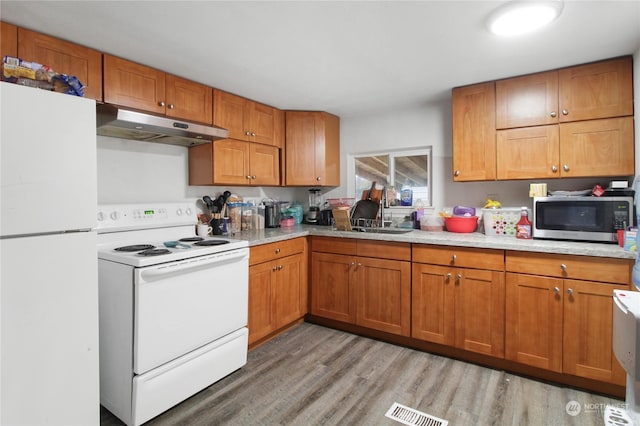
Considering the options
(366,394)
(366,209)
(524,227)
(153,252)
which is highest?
(366,209)

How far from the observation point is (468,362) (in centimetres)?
240

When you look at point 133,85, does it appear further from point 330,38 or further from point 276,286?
point 276,286

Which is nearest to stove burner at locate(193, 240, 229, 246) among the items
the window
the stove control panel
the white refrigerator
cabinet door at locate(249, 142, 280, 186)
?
the stove control panel

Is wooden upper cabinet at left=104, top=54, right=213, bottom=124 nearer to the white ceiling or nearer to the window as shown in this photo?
the white ceiling

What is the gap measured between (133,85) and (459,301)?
2729 mm

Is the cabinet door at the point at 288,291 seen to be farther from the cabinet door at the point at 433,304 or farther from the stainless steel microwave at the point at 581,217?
the stainless steel microwave at the point at 581,217

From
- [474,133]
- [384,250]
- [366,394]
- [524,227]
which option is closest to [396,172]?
[474,133]

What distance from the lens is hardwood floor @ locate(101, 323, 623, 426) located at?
5.87 ft

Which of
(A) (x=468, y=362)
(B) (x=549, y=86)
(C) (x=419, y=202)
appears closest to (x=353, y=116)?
(C) (x=419, y=202)

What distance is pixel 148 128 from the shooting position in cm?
211

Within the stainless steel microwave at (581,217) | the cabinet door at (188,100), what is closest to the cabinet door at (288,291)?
the cabinet door at (188,100)

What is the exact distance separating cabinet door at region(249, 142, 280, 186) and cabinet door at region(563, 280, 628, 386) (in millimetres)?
2490

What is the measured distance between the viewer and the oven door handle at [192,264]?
1.71 meters

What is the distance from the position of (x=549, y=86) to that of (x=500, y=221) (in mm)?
1038
